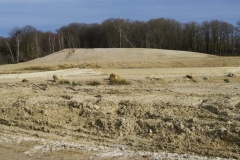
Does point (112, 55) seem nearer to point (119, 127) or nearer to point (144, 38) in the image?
point (144, 38)

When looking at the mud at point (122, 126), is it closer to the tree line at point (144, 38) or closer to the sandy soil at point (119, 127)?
the sandy soil at point (119, 127)

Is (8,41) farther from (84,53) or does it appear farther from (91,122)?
(91,122)

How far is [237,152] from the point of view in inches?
263

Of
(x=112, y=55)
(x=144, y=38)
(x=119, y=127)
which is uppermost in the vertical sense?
(x=144, y=38)

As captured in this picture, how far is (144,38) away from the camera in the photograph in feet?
275

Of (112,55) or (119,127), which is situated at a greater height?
(112,55)

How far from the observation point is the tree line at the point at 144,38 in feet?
257

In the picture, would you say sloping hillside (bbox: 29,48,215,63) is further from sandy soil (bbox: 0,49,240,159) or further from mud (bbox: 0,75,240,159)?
mud (bbox: 0,75,240,159)

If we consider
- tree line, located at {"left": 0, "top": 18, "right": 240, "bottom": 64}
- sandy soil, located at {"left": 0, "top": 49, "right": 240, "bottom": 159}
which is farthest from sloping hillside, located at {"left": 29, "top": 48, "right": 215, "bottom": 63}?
sandy soil, located at {"left": 0, "top": 49, "right": 240, "bottom": 159}

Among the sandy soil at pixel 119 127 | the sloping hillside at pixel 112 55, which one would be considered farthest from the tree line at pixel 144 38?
the sandy soil at pixel 119 127

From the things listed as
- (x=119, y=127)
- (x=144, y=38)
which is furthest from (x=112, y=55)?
(x=119, y=127)

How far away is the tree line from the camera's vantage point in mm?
78438

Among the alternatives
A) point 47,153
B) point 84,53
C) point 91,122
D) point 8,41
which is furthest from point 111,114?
point 8,41

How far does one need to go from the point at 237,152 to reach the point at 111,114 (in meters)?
3.65
